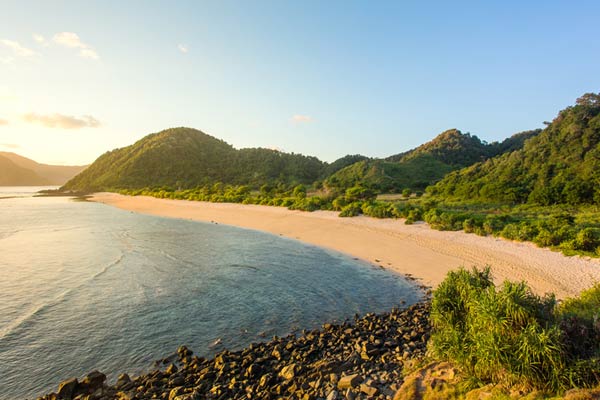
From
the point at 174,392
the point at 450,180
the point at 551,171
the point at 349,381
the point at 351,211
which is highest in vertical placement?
the point at 551,171

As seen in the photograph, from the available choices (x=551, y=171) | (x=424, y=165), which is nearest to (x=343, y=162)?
(x=424, y=165)

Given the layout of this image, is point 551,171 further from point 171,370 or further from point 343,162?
point 343,162

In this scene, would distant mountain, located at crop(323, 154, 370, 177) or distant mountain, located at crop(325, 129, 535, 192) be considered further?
distant mountain, located at crop(323, 154, 370, 177)

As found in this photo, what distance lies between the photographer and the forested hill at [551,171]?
117ft

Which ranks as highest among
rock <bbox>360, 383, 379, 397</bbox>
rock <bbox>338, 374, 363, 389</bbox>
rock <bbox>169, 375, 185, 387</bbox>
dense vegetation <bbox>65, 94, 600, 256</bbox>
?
dense vegetation <bbox>65, 94, 600, 256</bbox>

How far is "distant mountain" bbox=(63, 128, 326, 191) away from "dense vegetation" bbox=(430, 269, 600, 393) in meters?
87.9

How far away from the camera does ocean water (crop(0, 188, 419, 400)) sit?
382 inches

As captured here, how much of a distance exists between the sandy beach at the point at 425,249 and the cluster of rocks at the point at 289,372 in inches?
316

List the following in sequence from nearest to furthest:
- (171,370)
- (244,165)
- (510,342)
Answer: (510,342) < (171,370) < (244,165)

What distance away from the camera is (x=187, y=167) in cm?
11369

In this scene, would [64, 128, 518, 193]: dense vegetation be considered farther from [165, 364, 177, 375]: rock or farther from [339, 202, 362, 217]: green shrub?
[165, 364, 177, 375]: rock

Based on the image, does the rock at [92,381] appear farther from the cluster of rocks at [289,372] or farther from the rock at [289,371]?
the rock at [289,371]

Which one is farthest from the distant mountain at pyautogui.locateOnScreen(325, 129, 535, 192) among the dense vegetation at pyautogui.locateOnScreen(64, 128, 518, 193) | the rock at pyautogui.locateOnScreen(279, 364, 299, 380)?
the rock at pyautogui.locateOnScreen(279, 364, 299, 380)

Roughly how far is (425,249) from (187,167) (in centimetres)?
10592
